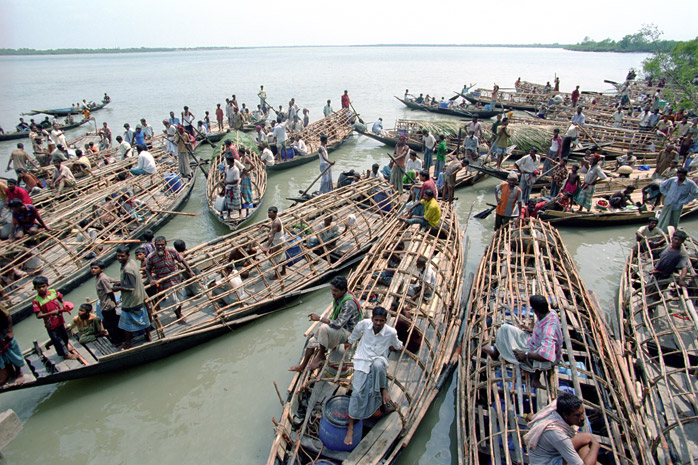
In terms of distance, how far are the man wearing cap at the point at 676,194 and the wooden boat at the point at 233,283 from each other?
6697 millimetres

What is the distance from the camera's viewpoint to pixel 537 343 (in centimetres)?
488

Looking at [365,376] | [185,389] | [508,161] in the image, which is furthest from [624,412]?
[508,161]

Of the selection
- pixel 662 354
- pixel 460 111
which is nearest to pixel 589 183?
pixel 662 354

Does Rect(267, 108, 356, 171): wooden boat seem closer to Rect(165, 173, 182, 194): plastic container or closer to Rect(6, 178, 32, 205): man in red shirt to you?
Rect(165, 173, 182, 194): plastic container

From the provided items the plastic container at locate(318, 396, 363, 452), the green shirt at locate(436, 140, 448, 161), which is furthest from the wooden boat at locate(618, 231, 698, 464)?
the green shirt at locate(436, 140, 448, 161)

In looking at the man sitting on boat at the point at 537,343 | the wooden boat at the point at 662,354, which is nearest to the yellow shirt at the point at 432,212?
the man sitting on boat at the point at 537,343

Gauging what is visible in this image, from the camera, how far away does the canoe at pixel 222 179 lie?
11709 mm

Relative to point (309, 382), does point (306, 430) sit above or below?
below

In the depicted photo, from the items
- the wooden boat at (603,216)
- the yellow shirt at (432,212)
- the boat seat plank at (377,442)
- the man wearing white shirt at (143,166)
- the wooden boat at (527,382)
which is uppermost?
the yellow shirt at (432,212)

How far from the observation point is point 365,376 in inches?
191

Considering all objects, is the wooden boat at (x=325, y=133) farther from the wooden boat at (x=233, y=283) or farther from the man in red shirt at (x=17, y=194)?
the man in red shirt at (x=17, y=194)

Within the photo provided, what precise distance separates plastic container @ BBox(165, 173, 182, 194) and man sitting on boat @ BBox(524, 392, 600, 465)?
1348cm

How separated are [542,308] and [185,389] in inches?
238

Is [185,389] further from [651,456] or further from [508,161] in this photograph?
[508,161]
